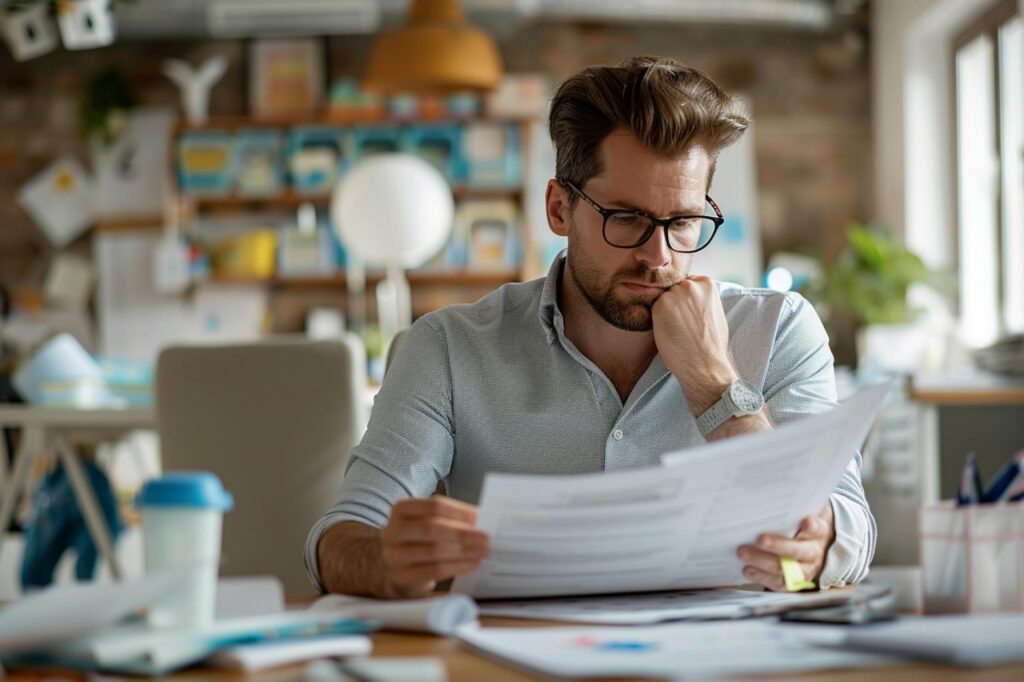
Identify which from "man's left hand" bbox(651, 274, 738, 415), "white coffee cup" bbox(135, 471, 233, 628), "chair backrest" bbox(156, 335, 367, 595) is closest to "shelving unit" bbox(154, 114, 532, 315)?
"chair backrest" bbox(156, 335, 367, 595)

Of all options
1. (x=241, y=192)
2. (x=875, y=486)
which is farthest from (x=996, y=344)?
(x=241, y=192)

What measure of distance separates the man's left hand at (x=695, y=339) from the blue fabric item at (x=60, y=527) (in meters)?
2.86

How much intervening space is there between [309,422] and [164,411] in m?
0.30

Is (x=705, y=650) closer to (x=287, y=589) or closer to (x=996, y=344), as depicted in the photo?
(x=287, y=589)

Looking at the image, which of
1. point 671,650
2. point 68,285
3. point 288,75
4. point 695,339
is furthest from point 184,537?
point 68,285

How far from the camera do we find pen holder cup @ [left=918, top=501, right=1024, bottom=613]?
1026 mm

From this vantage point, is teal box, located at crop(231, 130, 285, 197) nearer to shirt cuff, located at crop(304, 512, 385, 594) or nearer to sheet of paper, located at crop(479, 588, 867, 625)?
shirt cuff, located at crop(304, 512, 385, 594)

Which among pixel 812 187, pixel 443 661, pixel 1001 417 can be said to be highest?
pixel 812 187

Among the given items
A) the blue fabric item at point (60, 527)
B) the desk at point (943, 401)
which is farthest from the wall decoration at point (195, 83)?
the desk at point (943, 401)

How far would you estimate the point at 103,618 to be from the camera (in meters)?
0.90

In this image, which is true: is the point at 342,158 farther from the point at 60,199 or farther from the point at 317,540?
the point at 317,540

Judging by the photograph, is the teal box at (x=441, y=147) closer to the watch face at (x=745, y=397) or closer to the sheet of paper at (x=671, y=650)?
the watch face at (x=745, y=397)

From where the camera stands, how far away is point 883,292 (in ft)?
18.6

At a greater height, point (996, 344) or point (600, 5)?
point (600, 5)
